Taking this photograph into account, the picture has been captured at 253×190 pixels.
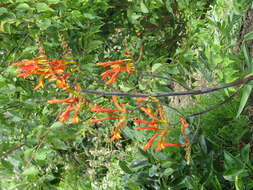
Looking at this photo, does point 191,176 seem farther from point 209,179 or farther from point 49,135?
point 49,135

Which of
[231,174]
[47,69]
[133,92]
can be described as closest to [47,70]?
[47,69]

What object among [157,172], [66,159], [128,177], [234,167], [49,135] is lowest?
[66,159]

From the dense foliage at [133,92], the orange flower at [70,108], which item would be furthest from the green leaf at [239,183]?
the orange flower at [70,108]

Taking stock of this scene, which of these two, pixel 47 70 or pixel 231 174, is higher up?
pixel 47 70

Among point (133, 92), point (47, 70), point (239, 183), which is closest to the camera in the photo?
Answer: point (47, 70)

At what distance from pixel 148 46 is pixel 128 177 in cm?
89

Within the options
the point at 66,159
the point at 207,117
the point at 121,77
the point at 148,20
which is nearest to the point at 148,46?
the point at 148,20

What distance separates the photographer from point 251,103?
1.47 meters

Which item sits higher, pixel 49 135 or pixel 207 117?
pixel 49 135

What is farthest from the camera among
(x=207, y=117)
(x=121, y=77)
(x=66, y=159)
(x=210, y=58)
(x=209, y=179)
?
(x=66, y=159)

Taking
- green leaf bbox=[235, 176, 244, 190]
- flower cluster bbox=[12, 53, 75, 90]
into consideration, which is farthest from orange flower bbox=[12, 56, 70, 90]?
green leaf bbox=[235, 176, 244, 190]

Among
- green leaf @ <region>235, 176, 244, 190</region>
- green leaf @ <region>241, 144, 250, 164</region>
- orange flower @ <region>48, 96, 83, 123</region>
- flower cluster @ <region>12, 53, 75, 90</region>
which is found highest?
flower cluster @ <region>12, 53, 75, 90</region>

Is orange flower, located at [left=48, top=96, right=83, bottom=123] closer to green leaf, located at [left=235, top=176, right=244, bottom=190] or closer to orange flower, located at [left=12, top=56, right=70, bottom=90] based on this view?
orange flower, located at [left=12, top=56, right=70, bottom=90]

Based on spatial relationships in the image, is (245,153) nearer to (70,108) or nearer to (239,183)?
(239,183)
